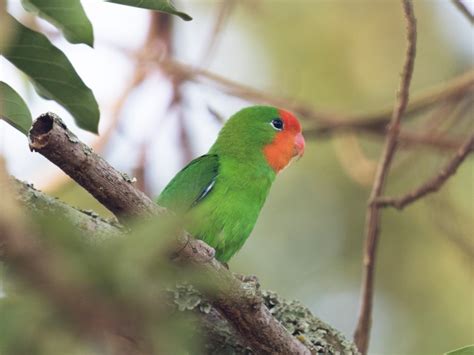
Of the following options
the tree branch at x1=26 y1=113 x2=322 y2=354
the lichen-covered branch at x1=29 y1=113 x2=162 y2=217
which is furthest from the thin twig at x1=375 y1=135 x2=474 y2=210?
the lichen-covered branch at x1=29 y1=113 x2=162 y2=217

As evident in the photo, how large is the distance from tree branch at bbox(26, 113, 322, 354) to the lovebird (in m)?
0.80

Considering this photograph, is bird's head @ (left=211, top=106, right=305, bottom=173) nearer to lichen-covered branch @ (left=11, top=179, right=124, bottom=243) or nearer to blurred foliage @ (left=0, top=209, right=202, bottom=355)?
lichen-covered branch @ (left=11, top=179, right=124, bottom=243)

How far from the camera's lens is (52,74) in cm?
215

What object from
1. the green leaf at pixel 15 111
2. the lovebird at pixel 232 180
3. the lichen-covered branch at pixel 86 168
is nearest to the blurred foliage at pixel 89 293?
the lichen-covered branch at pixel 86 168

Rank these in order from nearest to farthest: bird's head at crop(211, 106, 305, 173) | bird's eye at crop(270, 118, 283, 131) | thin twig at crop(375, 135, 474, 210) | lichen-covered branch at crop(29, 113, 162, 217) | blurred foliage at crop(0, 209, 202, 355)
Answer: blurred foliage at crop(0, 209, 202, 355) < lichen-covered branch at crop(29, 113, 162, 217) < thin twig at crop(375, 135, 474, 210) < bird's head at crop(211, 106, 305, 173) < bird's eye at crop(270, 118, 283, 131)

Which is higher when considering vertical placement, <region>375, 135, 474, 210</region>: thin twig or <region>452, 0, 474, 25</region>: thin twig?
<region>452, 0, 474, 25</region>: thin twig

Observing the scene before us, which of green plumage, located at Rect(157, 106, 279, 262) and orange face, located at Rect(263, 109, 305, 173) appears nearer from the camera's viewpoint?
green plumage, located at Rect(157, 106, 279, 262)

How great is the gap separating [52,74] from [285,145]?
6.97 ft

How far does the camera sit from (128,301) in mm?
912

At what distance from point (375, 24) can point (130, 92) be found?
9.08ft

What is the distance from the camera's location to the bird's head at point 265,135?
3932mm

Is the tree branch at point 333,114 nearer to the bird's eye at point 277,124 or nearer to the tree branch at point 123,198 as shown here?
the bird's eye at point 277,124

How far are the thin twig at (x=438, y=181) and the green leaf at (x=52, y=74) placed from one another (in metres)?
1.61

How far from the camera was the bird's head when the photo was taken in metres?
3.93
